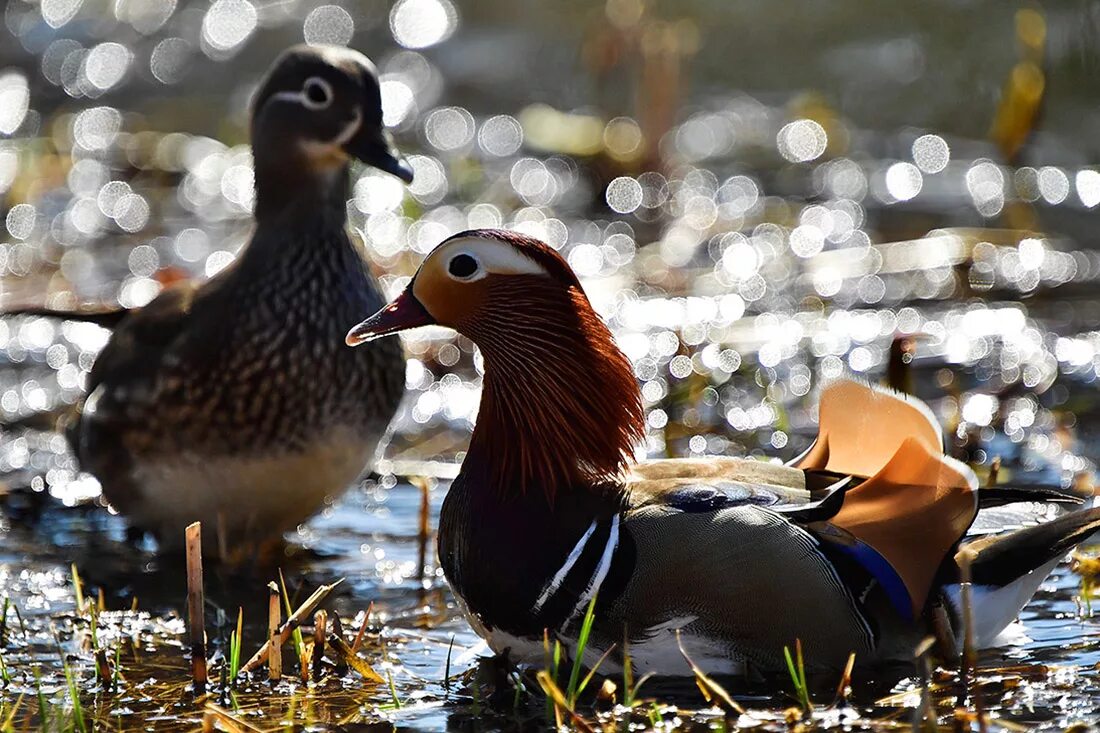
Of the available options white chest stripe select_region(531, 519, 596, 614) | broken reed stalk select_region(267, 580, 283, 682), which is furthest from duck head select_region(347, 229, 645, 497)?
broken reed stalk select_region(267, 580, 283, 682)

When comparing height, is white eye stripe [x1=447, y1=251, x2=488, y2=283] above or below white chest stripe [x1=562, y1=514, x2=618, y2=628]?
above

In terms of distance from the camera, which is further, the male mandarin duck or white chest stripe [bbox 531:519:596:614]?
the male mandarin duck

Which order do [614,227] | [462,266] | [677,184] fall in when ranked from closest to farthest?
[462,266]
[614,227]
[677,184]

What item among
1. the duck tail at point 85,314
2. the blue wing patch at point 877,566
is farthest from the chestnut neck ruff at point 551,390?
the duck tail at point 85,314

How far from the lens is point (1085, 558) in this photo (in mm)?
4738

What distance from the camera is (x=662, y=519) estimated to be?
395 centimetres

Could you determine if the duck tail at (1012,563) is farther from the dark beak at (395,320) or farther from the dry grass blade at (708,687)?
the dark beak at (395,320)

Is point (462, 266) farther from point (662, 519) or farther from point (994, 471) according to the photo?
point (994, 471)

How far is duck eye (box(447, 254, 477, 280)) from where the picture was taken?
13.8ft

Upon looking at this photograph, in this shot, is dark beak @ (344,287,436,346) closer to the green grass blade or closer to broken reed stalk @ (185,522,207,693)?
broken reed stalk @ (185,522,207,693)

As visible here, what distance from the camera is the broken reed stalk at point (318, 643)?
4078 millimetres

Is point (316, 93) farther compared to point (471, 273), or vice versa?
point (316, 93)

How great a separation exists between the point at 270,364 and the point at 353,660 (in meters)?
1.40

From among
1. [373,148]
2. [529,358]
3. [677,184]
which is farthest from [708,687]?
[677,184]
